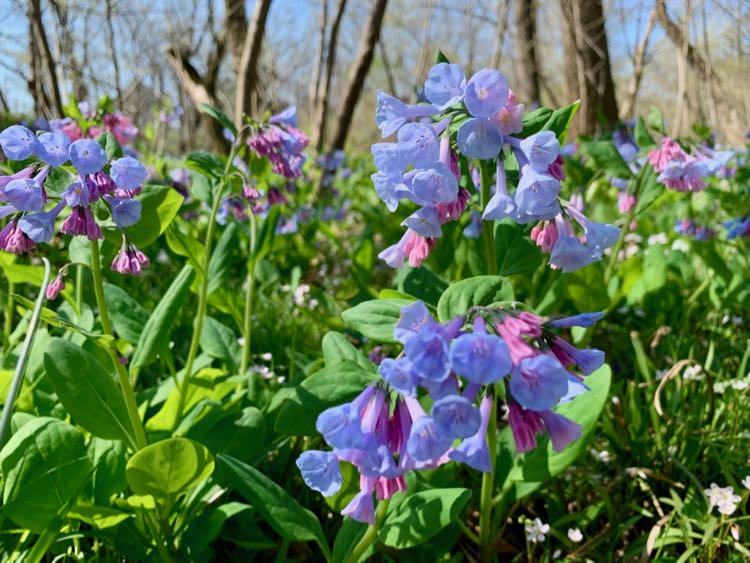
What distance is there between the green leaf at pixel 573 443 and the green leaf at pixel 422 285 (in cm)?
32

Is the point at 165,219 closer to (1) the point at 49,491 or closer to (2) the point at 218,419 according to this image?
(2) the point at 218,419

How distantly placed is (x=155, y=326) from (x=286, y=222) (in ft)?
5.96

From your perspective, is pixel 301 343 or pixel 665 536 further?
pixel 301 343

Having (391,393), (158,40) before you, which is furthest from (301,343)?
(158,40)

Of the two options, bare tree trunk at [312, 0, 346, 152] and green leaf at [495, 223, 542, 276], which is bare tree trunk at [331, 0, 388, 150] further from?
green leaf at [495, 223, 542, 276]

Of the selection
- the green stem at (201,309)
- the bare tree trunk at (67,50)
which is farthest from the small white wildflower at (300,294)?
the bare tree trunk at (67,50)

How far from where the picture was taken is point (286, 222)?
3088 mm

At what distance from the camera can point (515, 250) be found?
1199 mm

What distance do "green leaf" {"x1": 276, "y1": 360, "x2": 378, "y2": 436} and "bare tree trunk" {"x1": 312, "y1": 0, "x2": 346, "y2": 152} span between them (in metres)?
3.83

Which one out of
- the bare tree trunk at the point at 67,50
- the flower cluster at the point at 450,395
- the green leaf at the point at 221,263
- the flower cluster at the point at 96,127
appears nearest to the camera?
the flower cluster at the point at 450,395

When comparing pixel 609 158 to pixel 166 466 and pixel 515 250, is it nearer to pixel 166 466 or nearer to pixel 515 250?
pixel 515 250

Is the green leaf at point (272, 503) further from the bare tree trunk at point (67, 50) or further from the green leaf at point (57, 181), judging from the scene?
the bare tree trunk at point (67, 50)

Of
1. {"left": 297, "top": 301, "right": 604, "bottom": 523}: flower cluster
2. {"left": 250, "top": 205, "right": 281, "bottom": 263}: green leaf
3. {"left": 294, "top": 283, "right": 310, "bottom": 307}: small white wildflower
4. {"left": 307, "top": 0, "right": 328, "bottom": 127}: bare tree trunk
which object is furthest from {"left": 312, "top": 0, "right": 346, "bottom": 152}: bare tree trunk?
{"left": 297, "top": 301, "right": 604, "bottom": 523}: flower cluster

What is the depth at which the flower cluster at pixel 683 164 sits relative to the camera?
1642 millimetres
